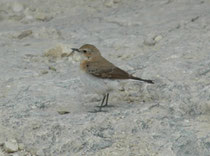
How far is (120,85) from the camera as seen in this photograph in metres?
7.20

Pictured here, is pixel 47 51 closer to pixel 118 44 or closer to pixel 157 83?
pixel 118 44

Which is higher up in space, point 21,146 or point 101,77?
point 101,77

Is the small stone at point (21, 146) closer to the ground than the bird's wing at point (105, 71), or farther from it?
closer to the ground

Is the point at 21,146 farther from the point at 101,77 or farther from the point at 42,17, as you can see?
the point at 42,17

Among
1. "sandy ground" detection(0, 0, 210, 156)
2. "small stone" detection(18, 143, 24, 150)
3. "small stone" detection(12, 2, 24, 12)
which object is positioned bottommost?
"small stone" detection(18, 143, 24, 150)

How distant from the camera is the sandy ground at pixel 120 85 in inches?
221

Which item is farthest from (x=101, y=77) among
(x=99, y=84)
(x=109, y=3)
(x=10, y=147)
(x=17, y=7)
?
(x=17, y=7)

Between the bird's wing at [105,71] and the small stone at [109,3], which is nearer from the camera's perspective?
the bird's wing at [105,71]

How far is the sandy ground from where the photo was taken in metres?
5.62

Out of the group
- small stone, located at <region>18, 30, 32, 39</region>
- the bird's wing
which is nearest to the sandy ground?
small stone, located at <region>18, 30, 32, 39</region>

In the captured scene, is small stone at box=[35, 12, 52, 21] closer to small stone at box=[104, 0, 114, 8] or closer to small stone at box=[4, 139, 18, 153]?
small stone at box=[104, 0, 114, 8]

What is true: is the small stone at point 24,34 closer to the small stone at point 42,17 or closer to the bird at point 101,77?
the small stone at point 42,17

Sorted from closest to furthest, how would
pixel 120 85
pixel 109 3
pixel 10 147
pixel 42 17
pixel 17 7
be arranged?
pixel 10 147 → pixel 120 85 → pixel 42 17 → pixel 17 7 → pixel 109 3

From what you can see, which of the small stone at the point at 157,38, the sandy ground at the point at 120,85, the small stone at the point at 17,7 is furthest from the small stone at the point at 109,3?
the small stone at the point at 157,38
